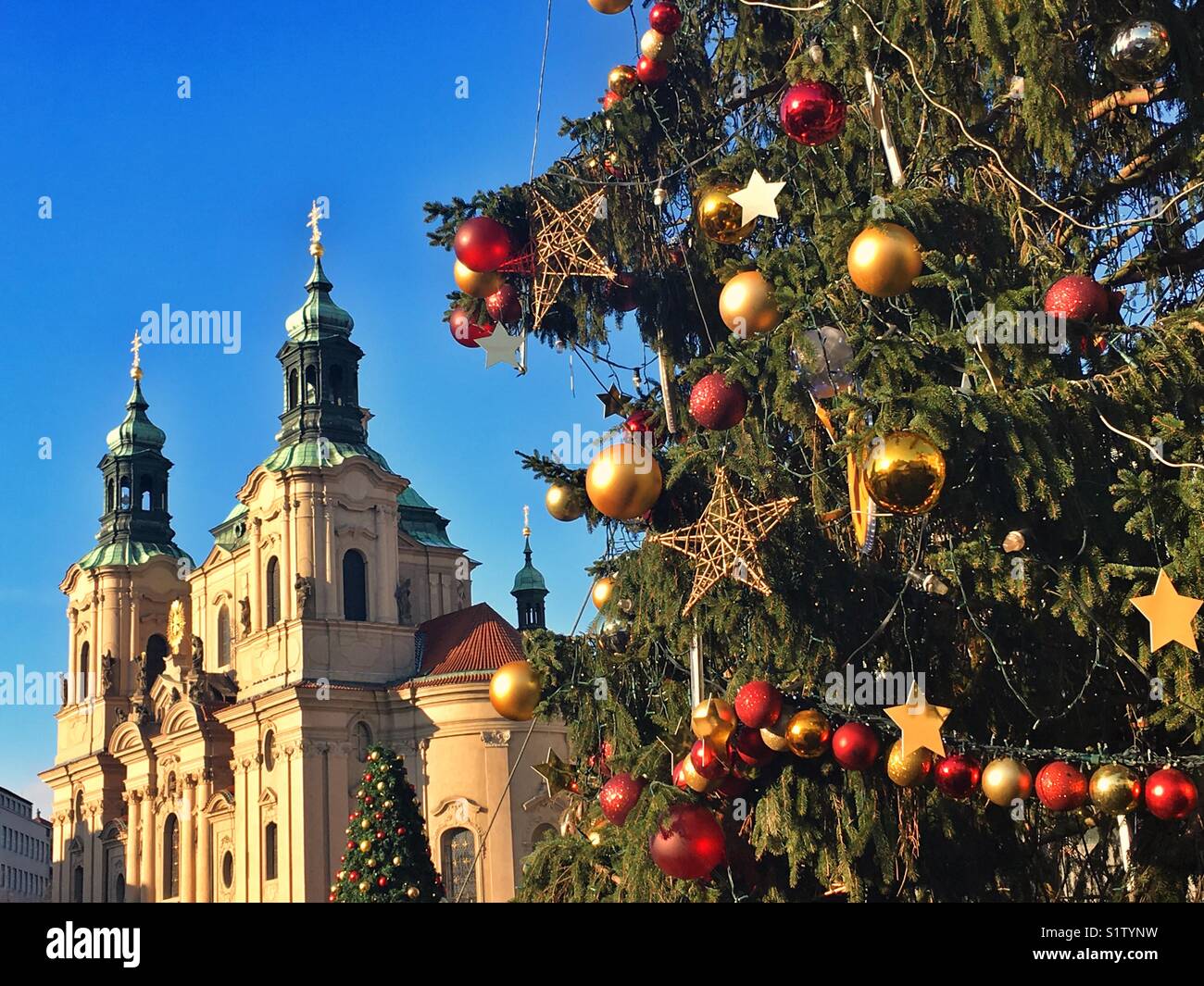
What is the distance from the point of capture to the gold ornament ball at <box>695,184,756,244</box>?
10680 mm

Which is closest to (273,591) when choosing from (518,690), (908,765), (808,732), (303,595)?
(303,595)

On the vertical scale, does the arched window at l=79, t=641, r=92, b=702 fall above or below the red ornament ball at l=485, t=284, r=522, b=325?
above

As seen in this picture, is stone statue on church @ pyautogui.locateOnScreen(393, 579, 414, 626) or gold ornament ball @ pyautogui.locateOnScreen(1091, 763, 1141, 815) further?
stone statue on church @ pyautogui.locateOnScreen(393, 579, 414, 626)

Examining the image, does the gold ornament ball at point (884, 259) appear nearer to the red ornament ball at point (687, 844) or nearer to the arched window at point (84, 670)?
the red ornament ball at point (687, 844)

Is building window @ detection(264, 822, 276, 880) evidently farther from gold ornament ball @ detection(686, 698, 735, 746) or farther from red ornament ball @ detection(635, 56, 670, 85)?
gold ornament ball @ detection(686, 698, 735, 746)

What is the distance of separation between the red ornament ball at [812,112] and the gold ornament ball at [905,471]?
2.64m

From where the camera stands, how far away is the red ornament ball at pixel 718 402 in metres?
10.1

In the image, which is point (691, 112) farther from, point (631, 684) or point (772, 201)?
point (631, 684)

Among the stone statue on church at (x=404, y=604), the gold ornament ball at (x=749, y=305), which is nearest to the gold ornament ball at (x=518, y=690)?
the gold ornament ball at (x=749, y=305)

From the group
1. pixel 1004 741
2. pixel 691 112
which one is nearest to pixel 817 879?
pixel 1004 741

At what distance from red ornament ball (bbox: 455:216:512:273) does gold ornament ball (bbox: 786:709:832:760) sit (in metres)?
4.17

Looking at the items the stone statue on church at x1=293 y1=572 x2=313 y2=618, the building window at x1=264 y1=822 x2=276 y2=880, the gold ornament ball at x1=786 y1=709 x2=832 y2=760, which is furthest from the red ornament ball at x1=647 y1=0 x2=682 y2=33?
the building window at x1=264 y1=822 x2=276 y2=880

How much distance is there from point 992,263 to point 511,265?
3.65 m

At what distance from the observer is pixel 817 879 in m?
10.7
